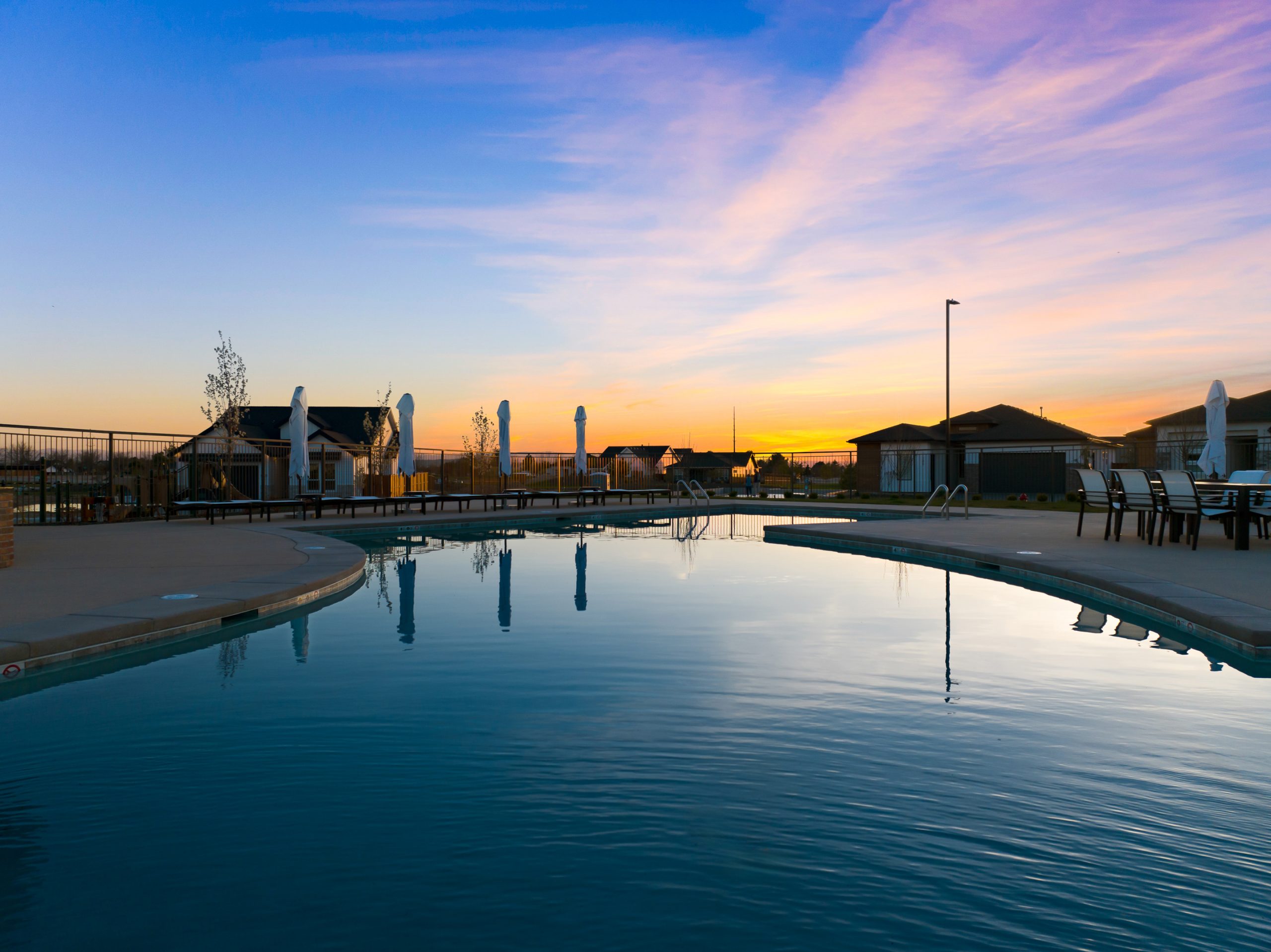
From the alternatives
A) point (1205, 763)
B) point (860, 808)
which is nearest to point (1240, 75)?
point (1205, 763)

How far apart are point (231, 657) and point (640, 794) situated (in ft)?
12.9

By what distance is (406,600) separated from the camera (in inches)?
334

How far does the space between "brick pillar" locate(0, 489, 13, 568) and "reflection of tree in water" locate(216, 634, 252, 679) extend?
5243mm

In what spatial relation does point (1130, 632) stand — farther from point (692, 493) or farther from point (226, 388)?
point (226, 388)

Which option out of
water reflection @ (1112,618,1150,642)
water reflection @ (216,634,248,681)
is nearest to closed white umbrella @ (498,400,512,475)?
water reflection @ (216,634,248,681)

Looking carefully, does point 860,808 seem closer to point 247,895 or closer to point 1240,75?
point 247,895

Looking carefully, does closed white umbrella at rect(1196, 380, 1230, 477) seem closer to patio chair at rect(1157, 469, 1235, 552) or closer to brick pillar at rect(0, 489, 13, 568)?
patio chair at rect(1157, 469, 1235, 552)

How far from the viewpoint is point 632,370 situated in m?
31.7

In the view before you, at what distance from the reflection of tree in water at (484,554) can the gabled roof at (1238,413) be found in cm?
3447

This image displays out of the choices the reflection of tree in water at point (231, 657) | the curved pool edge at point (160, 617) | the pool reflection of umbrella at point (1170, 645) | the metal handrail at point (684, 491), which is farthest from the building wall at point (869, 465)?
the reflection of tree in water at point (231, 657)

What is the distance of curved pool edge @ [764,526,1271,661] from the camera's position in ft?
19.5

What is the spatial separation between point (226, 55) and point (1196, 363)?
A: 38108 mm

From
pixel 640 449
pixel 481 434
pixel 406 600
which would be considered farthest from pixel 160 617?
pixel 640 449

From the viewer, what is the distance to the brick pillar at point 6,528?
9445 millimetres
